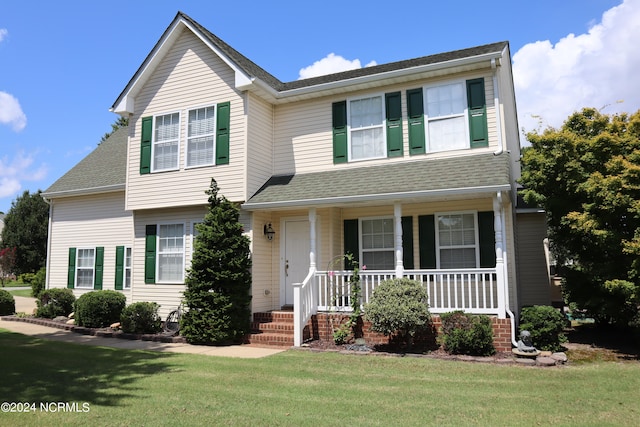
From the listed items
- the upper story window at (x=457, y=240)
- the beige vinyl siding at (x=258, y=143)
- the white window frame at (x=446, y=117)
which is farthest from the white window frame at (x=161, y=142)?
the upper story window at (x=457, y=240)

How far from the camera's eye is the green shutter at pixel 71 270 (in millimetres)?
16513

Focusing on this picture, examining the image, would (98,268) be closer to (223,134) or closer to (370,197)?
(223,134)

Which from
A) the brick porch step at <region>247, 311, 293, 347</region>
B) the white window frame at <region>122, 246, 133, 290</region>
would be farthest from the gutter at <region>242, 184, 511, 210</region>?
the white window frame at <region>122, 246, 133, 290</region>

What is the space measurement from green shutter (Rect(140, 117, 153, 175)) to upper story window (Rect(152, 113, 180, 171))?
158mm

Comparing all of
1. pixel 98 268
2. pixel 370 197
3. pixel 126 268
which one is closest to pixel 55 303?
pixel 98 268

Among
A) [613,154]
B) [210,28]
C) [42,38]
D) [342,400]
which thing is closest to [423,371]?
[342,400]

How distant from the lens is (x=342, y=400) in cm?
592

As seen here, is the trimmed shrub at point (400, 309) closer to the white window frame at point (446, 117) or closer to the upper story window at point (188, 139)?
the white window frame at point (446, 117)

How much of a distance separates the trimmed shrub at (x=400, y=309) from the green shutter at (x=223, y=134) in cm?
569

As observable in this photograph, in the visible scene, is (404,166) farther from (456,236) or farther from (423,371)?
(423,371)

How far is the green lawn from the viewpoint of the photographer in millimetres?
5199

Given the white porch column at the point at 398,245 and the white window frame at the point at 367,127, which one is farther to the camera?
the white window frame at the point at 367,127

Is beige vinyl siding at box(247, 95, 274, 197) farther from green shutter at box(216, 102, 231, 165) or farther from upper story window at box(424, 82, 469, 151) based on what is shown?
upper story window at box(424, 82, 469, 151)

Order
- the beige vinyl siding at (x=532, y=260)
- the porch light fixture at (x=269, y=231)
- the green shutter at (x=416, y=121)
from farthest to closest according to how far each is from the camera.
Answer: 1. the beige vinyl siding at (x=532, y=260)
2. the porch light fixture at (x=269, y=231)
3. the green shutter at (x=416, y=121)
